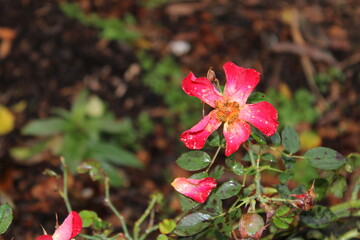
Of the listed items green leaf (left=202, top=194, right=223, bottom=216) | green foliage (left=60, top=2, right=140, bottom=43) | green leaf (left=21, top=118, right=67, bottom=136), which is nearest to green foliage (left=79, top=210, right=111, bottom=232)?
green leaf (left=202, top=194, right=223, bottom=216)

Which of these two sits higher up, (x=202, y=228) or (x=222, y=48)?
(x=202, y=228)

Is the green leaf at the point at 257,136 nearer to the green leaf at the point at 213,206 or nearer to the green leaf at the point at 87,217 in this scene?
the green leaf at the point at 213,206

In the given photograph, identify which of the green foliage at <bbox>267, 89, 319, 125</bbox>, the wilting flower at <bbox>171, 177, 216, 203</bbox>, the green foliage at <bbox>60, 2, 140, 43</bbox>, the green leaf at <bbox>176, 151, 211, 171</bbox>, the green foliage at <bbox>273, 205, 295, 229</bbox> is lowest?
the green foliage at <bbox>267, 89, 319, 125</bbox>

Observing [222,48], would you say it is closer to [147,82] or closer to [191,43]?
[191,43]

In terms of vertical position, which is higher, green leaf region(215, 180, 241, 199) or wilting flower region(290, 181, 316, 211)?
wilting flower region(290, 181, 316, 211)

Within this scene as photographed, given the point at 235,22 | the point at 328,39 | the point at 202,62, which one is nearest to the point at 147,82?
the point at 202,62

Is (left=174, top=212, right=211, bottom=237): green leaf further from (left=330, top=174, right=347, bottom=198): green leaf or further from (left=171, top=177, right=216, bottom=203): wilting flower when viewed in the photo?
(left=330, top=174, right=347, bottom=198): green leaf
